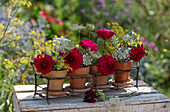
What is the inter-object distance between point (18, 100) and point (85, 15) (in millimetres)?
3457

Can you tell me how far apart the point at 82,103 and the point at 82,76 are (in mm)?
200

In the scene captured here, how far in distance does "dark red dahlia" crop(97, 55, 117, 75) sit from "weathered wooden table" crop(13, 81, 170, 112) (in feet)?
0.69

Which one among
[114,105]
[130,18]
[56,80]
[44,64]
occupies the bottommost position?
[114,105]

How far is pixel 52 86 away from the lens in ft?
5.59

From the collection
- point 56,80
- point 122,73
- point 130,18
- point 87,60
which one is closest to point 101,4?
point 130,18

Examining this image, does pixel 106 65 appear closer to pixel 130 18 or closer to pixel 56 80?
pixel 56 80

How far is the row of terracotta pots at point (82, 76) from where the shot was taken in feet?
5.54

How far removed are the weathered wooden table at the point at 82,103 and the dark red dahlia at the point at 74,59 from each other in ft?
0.79

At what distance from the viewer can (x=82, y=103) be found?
1659mm

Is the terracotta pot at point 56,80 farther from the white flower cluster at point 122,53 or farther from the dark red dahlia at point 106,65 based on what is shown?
the white flower cluster at point 122,53

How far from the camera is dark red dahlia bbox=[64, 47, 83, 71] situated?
1660mm

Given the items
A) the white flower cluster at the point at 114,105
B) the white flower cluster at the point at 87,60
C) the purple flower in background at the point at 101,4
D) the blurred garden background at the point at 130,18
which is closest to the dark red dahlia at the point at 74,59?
the white flower cluster at the point at 87,60

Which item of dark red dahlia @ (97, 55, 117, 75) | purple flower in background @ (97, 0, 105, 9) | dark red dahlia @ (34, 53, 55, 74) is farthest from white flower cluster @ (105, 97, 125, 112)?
purple flower in background @ (97, 0, 105, 9)

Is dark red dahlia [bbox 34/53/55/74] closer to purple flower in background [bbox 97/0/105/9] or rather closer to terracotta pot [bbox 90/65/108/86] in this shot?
terracotta pot [bbox 90/65/108/86]
